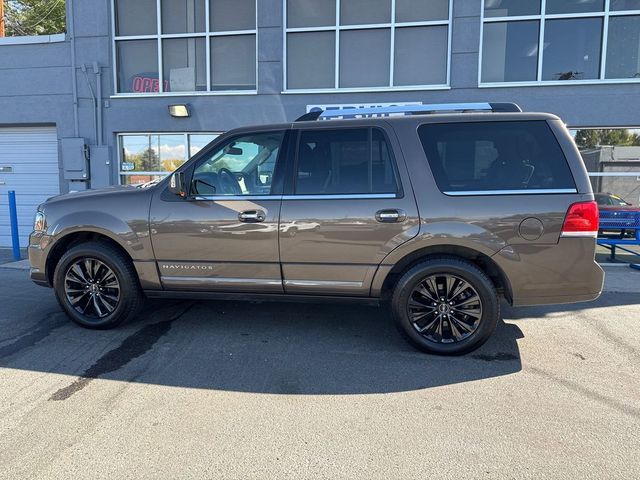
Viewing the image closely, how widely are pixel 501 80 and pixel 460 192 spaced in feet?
20.4

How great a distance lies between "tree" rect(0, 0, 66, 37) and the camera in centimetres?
2056

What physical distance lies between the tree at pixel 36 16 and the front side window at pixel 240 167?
70.9ft

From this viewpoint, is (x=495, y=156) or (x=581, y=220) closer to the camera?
(x=581, y=220)

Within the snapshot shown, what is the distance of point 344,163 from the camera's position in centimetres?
407

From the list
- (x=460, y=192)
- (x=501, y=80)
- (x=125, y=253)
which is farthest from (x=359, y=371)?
(x=501, y=80)

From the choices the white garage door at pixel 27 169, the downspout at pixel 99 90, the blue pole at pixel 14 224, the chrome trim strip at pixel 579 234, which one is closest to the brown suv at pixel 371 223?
the chrome trim strip at pixel 579 234

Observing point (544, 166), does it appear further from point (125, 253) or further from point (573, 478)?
point (125, 253)

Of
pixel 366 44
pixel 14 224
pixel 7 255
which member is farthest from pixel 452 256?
pixel 7 255

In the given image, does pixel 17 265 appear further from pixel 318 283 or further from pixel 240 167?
pixel 318 283

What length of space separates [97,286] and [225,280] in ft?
4.44

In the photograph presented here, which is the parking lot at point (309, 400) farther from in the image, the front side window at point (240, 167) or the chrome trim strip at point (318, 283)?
the front side window at point (240, 167)

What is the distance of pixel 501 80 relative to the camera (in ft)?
29.1

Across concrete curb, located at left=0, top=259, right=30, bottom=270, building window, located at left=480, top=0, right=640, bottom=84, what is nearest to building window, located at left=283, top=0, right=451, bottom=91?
building window, located at left=480, top=0, right=640, bottom=84

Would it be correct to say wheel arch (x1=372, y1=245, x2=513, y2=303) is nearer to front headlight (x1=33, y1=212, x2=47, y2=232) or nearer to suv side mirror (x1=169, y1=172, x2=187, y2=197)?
suv side mirror (x1=169, y1=172, x2=187, y2=197)
